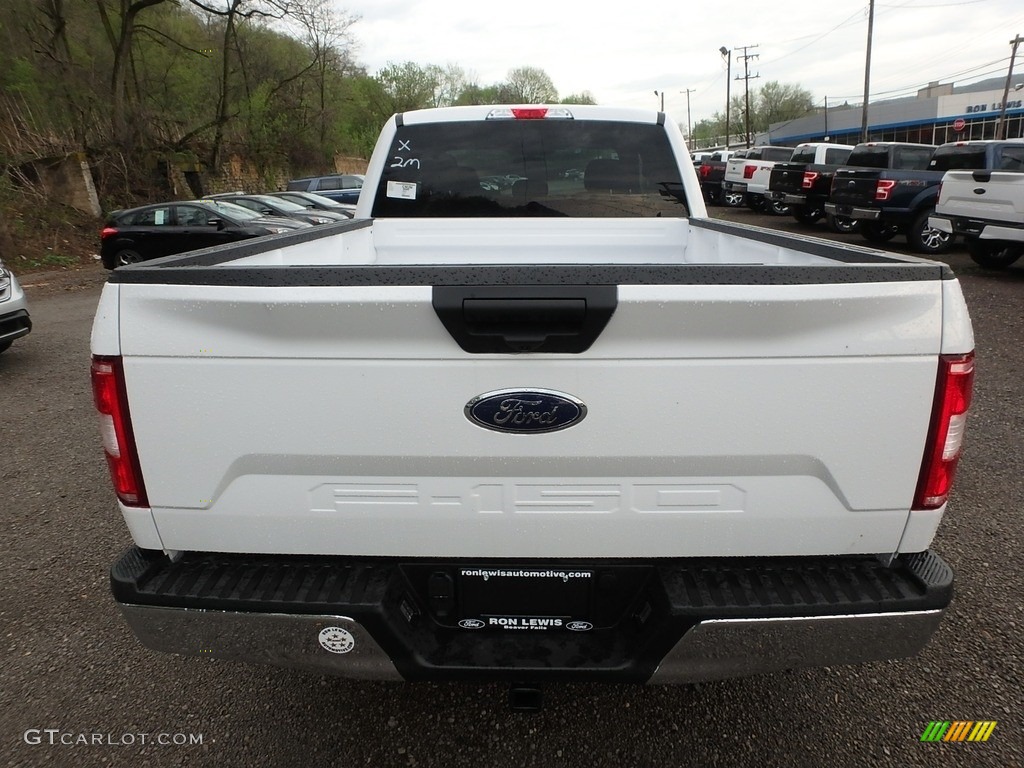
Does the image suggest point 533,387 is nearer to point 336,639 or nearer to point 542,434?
point 542,434

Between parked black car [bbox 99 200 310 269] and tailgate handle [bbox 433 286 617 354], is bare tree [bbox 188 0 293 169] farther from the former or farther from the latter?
tailgate handle [bbox 433 286 617 354]

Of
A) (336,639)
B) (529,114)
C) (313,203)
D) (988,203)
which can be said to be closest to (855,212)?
(988,203)

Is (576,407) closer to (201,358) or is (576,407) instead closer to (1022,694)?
(201,358)

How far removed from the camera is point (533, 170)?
3.93 metres

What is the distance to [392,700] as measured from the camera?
261 centimetres

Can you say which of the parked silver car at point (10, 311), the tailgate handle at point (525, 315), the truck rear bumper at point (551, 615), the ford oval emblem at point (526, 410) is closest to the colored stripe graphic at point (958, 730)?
the truck rear bumper at point (551, 615)

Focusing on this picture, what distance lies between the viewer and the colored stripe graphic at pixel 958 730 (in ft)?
7.83

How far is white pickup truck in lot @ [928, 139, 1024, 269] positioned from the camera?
9977 mm

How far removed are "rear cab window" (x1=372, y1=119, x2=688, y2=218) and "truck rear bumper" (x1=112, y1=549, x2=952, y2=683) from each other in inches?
101

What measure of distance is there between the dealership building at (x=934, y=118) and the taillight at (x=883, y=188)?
170ft

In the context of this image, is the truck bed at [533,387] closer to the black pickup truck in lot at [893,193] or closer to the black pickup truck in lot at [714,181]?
the black pickup truck in lot at [893,193]

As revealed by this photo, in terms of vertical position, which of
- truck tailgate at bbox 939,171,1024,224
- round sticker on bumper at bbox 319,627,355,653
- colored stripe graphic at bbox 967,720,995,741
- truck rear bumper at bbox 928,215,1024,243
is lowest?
colored stripe graphic at bbox 967,720,995,741

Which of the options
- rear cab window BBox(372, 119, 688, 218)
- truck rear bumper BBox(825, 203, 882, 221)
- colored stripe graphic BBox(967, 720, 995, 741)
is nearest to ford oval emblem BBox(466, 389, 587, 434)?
Answer: colored stripe graphic BBox(967, 720, 995, 741)

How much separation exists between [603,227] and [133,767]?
330 cm
